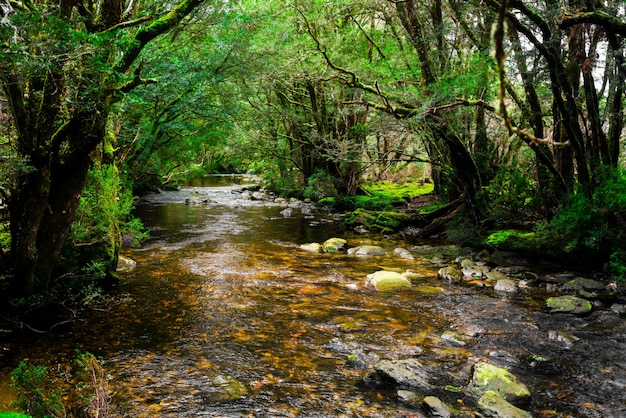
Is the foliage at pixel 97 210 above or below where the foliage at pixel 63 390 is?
above

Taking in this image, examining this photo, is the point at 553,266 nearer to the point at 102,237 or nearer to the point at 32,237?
the point at 102,237

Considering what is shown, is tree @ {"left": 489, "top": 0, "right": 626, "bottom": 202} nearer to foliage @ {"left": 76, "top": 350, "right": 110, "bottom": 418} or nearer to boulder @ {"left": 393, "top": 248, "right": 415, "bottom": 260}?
boulder @ {"left": 393, "top": 248, "right": 415, "bottom": 260}

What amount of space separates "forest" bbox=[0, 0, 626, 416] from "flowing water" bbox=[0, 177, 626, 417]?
88 cm

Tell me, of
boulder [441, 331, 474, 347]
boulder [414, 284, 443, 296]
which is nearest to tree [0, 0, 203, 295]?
boulder [441, 331, 474, 347]

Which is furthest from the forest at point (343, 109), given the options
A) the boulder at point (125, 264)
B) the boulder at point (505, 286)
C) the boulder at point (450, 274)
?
the boulder at point (450, 274)

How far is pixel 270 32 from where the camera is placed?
1420 centimetres

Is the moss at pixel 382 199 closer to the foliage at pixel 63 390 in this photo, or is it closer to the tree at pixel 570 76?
the tree at pixel 570 76

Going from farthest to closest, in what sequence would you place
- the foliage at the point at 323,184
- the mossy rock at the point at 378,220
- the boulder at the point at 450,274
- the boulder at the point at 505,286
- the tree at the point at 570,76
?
1. the foliage at the point at 323,184
2. the mossy rock at the point at 378,220
3. the boulder at the point at 450,274
4. the boulder at the point at 505,286
5. the tree at the point at 570,76

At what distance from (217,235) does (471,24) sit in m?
10.0

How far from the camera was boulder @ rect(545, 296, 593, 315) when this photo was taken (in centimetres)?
679

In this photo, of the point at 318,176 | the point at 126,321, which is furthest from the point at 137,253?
the point at 318,176

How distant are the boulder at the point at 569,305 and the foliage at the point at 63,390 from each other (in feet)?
21.9

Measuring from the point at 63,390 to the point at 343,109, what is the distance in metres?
15.9

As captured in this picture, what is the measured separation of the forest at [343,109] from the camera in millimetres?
4926
